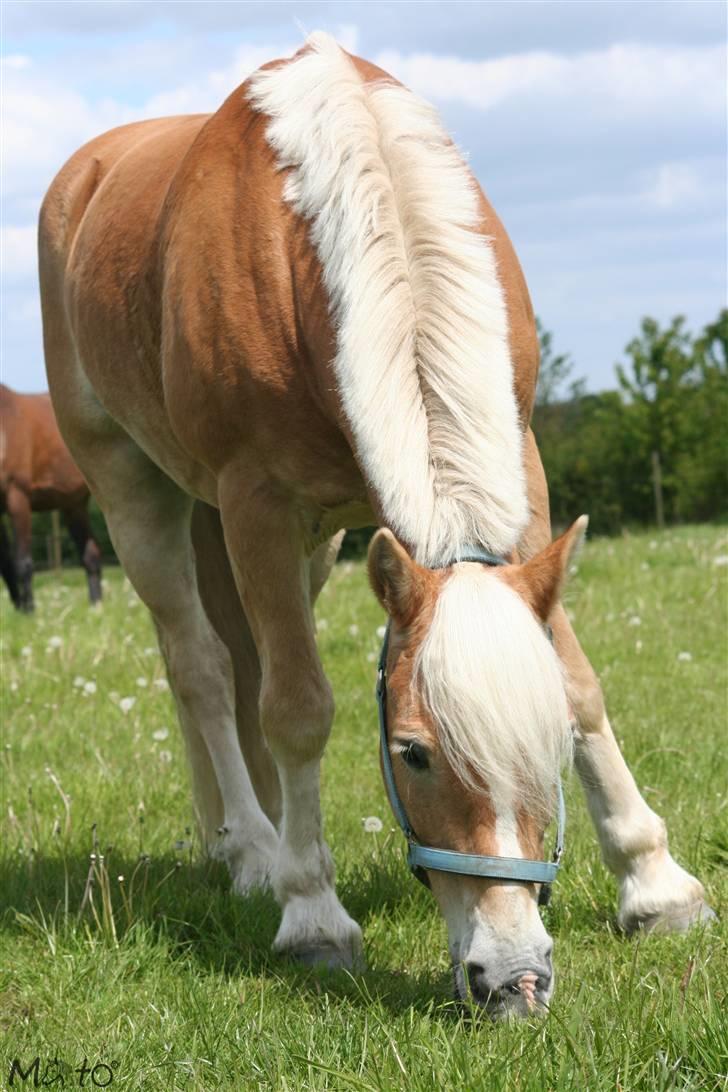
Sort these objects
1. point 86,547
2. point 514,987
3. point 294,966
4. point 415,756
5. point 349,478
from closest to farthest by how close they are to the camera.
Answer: point 514,987
point 415,756
point 294,966
point 349,478
point 86,547

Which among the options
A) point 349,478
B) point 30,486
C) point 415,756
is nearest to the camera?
point 415,756

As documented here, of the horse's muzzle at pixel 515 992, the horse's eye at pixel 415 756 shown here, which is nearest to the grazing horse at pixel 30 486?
the horse's eye at pixel 415 756

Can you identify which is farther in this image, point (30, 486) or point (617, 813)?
point (30, 486)

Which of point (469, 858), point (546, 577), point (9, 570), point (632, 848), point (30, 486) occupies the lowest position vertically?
point (632, 848)

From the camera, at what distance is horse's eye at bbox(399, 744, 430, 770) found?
115 inches

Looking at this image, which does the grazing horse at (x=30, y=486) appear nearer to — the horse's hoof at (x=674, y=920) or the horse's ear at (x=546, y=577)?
the horse's hoof at (x=674, y=920)

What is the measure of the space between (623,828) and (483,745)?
1.20 meters

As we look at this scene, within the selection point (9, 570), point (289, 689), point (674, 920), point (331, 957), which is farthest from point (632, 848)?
point (9, 570)

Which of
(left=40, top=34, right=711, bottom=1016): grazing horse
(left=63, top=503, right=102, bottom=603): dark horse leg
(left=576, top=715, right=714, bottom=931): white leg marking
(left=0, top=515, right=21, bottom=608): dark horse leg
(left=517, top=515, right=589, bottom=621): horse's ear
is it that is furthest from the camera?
(left=0, top=515, right=21, bottom=608): dark horse leg

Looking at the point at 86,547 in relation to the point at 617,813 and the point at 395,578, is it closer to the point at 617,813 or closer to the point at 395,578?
the point at 617,813

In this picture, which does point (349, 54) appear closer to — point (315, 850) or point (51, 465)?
point (315, 850)

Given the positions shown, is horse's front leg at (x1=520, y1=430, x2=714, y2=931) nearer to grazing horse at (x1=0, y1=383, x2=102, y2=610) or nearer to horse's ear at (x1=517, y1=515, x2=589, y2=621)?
horse's ear at (x1=517, y1=515, x2=589, y2=621)

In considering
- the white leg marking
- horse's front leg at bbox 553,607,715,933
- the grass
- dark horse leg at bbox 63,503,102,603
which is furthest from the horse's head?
dark horse leg at bbox 63,503,102,603

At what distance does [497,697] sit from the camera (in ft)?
9.07
